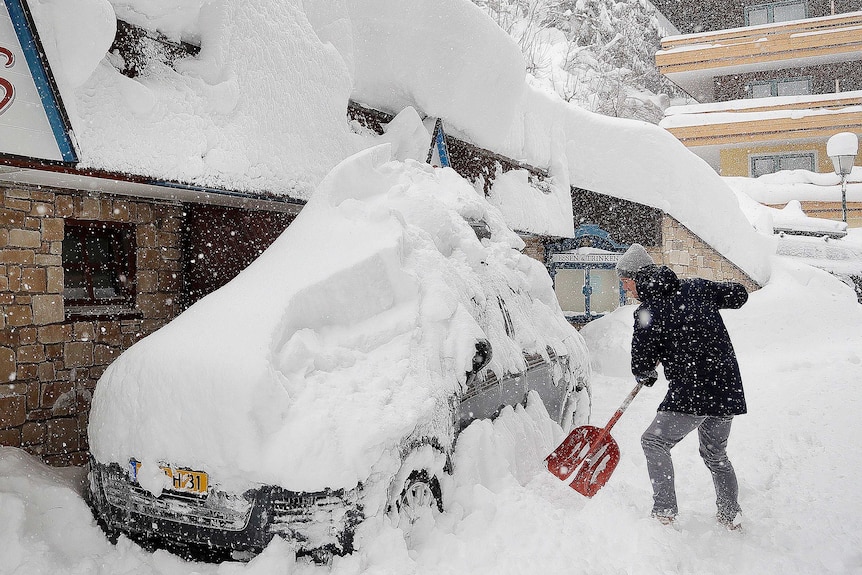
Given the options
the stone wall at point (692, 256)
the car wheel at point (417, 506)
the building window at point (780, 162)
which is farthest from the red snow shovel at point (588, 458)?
the building window at point (780, 162)

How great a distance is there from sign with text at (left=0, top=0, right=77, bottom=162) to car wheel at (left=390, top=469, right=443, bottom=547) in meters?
2.95

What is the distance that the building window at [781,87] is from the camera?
25.7 metres

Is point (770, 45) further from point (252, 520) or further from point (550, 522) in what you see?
point (252, 520)

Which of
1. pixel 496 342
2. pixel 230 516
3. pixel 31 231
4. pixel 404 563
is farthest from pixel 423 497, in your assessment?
pixel 31 231

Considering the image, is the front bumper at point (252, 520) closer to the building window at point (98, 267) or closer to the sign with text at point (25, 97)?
the sign with text at point (25, 97)

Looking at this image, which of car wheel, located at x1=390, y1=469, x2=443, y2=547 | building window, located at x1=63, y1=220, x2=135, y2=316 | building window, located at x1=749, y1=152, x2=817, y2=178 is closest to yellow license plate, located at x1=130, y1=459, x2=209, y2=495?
car wheel, located at x1=390, y1=469, x2=443, y2=547

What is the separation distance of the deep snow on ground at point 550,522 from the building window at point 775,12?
85.4 ft

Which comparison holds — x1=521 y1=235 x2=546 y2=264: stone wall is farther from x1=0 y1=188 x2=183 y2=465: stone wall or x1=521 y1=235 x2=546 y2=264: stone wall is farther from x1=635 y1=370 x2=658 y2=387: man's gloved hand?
x1=0 y1=188 x2=183 y2=465: stone wall

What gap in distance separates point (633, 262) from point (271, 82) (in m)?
3.40

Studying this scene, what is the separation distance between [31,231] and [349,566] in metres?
3.35

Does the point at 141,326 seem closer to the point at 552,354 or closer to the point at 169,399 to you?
the point at 169,399

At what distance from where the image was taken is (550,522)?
381 cm

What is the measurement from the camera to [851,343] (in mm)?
10680

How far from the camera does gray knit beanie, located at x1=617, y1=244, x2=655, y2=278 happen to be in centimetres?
442
